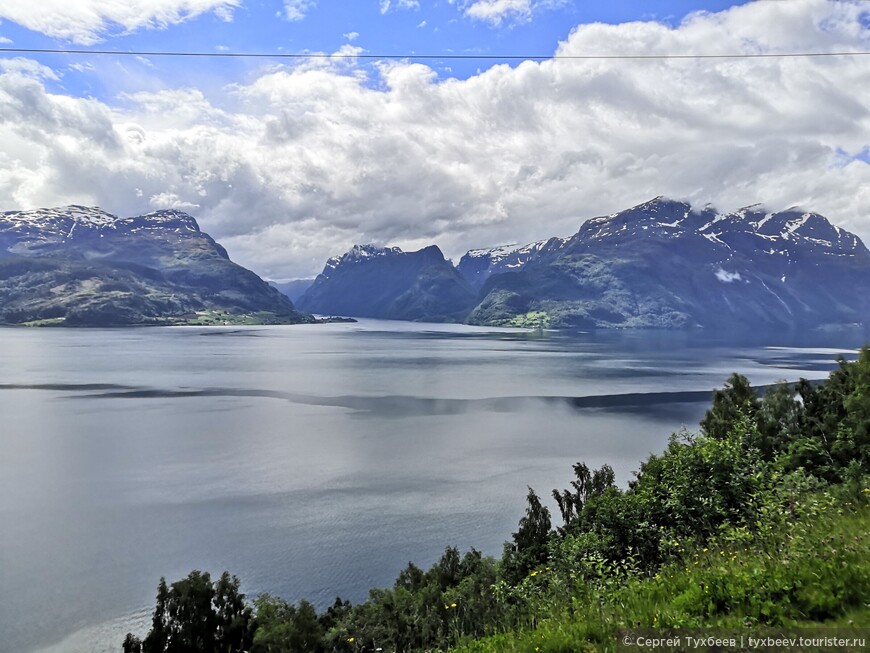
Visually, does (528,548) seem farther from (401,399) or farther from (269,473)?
(401,399)

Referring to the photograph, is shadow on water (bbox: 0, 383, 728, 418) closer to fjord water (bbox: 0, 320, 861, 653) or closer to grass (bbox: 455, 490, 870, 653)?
fjord water (bbox: 0, 320, 861, 653)

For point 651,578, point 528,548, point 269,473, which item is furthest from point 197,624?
point 269,473

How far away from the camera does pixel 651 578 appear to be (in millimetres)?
10992

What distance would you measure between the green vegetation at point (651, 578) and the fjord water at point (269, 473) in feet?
22.0

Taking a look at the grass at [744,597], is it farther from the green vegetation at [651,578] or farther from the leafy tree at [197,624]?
the leafy tree at [197,624]

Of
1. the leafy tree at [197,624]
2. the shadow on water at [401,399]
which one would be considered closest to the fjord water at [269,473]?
the shadow on water at [401,399]

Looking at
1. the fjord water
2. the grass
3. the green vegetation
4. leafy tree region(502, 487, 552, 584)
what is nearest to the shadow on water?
the fjord water

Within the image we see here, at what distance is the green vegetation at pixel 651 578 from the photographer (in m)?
7.77

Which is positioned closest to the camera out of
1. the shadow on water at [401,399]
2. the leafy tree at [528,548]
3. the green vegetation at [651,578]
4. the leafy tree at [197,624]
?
the green vegetation at [651,578]

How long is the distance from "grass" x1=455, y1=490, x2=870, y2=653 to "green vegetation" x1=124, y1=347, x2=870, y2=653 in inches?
0.9

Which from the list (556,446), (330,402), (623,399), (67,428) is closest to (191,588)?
(556,446)

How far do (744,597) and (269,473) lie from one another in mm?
60833

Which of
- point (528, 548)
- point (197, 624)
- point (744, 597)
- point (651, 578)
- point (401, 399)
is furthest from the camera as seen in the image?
point (401, 399)

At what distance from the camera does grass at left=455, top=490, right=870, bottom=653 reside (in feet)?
23.9
